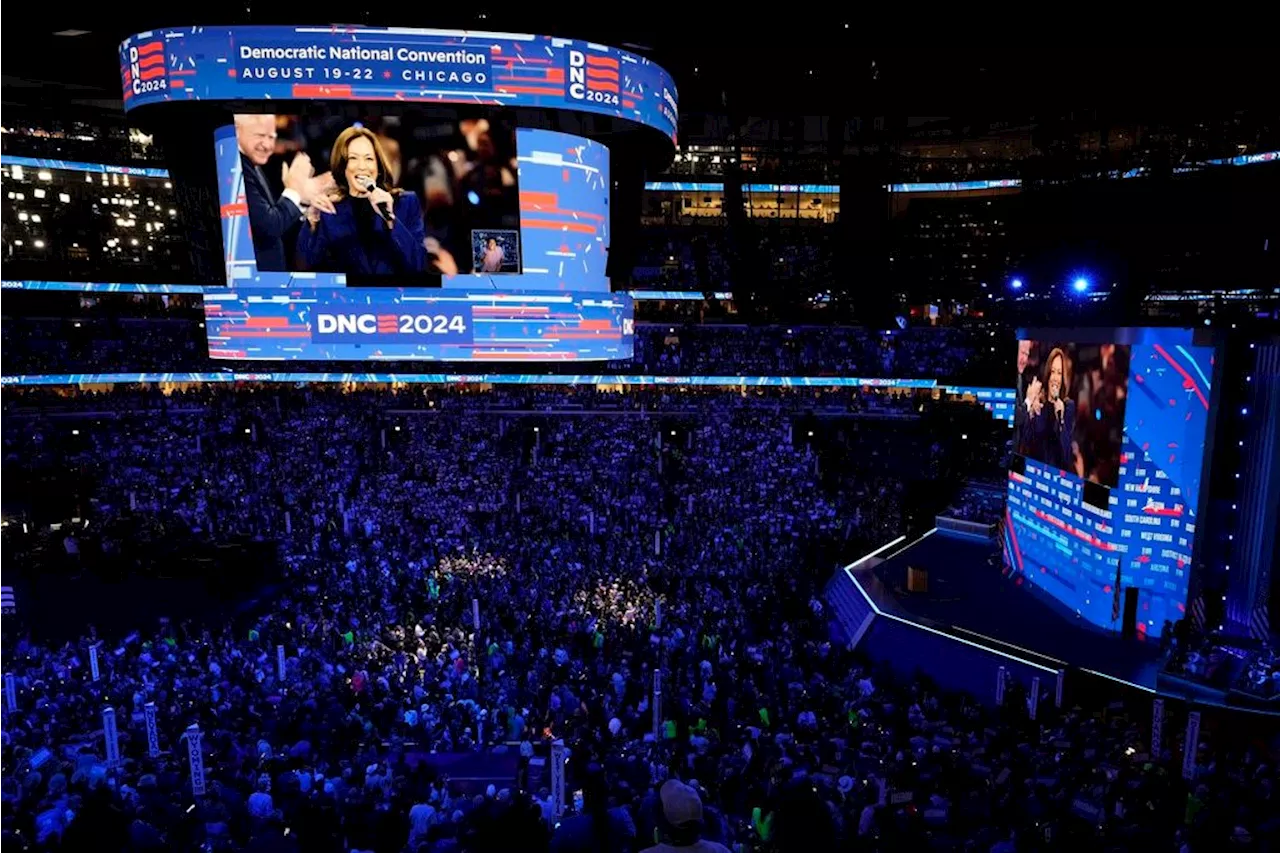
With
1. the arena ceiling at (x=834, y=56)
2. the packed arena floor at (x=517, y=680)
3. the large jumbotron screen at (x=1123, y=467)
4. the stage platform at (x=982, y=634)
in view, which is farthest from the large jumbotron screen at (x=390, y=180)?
the large jumbotron screen at (x=1123, y=467)

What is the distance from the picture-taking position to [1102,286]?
23922 millimetres

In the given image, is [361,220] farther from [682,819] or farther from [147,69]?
[682,819]

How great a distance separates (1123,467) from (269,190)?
17072mm

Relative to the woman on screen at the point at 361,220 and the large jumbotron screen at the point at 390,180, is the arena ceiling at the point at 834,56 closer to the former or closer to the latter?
the large jumbotron screen at the point at 390,180

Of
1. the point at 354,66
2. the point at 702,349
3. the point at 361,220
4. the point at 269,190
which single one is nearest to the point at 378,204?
the point at 361,220

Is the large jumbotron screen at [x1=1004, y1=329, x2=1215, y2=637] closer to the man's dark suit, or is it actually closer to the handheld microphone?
the handheld microphone

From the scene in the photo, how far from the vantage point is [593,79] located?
16.7m

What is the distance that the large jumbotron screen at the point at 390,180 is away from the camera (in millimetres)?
15547

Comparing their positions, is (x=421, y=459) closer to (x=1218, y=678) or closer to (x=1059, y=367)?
(x=1059, y=367)

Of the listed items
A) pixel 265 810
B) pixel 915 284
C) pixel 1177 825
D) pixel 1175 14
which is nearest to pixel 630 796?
pixel 265 810

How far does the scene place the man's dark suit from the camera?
16203 mm

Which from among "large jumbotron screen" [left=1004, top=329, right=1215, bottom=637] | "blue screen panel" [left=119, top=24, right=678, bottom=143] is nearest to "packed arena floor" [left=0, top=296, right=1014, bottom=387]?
"blue screen panel" [left=119, top=24, right=678, bottom=143]

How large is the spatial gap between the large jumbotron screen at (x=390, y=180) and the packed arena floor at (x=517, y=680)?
567 cm

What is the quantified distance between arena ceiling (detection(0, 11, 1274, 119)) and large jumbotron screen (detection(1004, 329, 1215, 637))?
10.3 m
